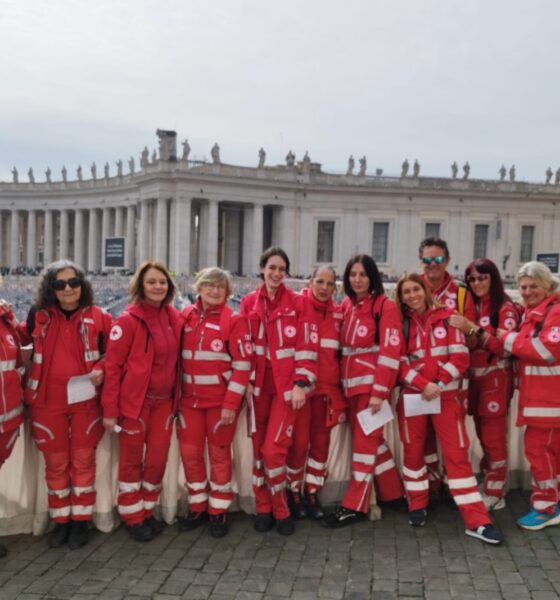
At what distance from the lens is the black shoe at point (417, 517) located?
493 centimetres

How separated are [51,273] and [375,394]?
2897 millimetres

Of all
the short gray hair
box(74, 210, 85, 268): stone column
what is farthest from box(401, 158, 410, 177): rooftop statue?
the short gray hair

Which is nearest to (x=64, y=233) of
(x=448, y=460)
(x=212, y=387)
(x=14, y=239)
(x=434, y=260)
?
(x=14, y=239)

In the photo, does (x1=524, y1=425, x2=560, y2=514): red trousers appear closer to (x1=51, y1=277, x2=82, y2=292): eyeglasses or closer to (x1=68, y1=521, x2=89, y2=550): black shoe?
(x1=68, y1=521, x2=89, y2=550): black shoe

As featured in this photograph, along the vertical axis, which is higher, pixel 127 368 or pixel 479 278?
pixel 479 278

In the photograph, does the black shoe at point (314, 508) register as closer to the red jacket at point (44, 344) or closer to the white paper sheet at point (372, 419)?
the white paper sheet at point (372, 419)

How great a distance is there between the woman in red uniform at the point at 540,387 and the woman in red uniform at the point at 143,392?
9.76 ft

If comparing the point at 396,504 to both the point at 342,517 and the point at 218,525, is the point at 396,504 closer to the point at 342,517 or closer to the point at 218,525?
the point at 342,517

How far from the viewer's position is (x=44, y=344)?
15.0ft

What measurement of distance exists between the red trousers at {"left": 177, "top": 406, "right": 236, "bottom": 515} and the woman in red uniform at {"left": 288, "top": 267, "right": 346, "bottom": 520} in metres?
0.62

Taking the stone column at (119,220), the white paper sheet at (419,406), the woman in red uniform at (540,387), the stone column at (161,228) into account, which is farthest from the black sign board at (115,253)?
the stone column at (119,220)

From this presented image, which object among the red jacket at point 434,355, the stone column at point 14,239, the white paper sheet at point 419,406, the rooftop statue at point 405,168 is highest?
the rooftop statue at point 405,168

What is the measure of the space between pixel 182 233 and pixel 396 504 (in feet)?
132

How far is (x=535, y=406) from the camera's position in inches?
188
